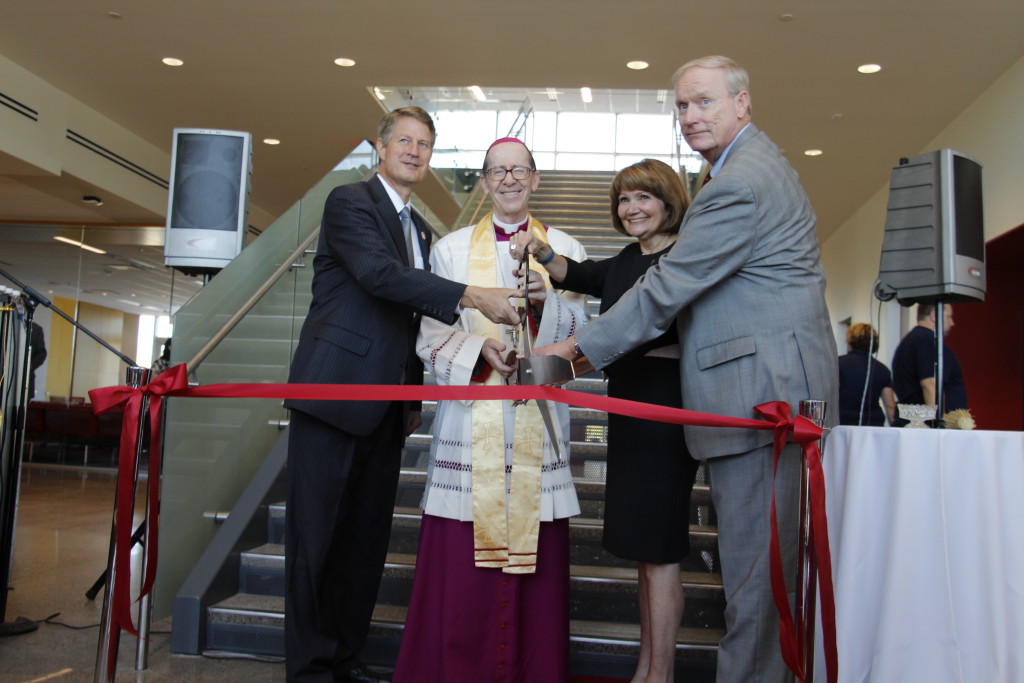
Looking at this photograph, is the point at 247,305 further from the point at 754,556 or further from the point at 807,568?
the point at 807,568

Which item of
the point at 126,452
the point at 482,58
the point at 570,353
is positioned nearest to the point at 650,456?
the point at 570,353

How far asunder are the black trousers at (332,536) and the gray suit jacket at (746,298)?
99cm

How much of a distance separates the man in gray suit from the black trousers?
956 millimetres

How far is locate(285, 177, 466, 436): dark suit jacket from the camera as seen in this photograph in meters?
2.46

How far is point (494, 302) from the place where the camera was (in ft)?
7.75

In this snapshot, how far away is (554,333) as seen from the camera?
2.62 m

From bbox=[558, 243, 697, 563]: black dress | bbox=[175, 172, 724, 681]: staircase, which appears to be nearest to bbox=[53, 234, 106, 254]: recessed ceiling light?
bbox=[175, 172, 724, 681]: staircase

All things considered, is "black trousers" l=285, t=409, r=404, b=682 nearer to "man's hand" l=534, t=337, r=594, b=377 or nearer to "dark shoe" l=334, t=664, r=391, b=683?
"dark shoe" l=334, t=664, r=391, b=683

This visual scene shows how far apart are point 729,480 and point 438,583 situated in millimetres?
922

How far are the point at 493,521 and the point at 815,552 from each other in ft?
2.89

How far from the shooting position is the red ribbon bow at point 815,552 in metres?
1.90

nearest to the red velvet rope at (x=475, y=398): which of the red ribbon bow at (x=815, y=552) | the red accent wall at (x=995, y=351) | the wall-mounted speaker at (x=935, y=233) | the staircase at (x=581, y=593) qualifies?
the red ribbon bow at (x=815, y=552)

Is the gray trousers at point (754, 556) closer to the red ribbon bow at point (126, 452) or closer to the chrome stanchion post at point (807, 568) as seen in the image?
the chrome stanchion post at point (807, 568)

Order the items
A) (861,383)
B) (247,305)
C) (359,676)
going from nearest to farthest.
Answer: (359,676) < (247,305) < (861,383)
